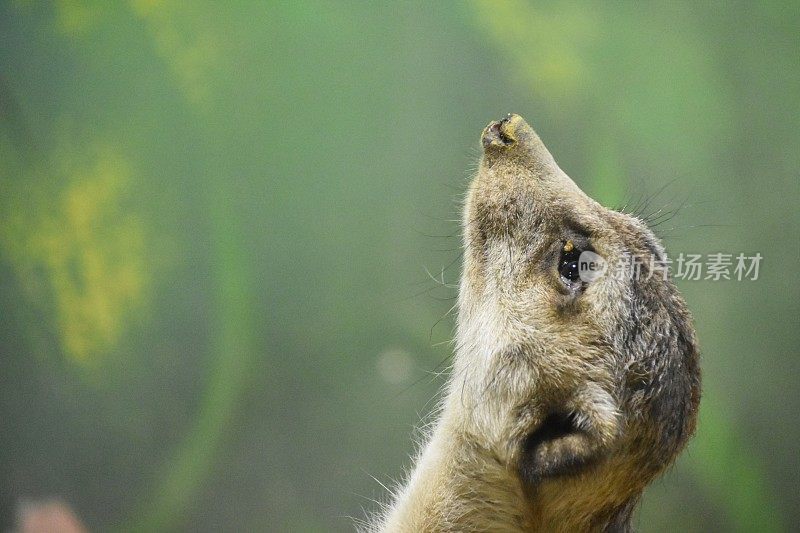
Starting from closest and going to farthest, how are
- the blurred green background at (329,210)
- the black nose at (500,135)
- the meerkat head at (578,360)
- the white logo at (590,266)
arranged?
the meerkat head at (578,360), the white logo at (590,266), the black nose at (500,135), the blurred green background at (329,210)

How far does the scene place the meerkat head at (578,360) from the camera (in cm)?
211

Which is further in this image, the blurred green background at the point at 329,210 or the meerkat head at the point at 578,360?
the blurred green background at the point at 329,210

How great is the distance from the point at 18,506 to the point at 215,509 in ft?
3.33

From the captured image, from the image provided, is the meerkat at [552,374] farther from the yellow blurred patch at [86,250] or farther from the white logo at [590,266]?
the yellow blurred patch at [86,250]

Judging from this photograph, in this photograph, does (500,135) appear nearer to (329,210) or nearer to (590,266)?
(590,266)

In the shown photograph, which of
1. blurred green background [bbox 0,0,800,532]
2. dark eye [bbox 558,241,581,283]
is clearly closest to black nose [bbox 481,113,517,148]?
dark eye [bbox 558,241,581,283]

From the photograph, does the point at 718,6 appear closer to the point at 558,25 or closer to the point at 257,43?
the point at 558,25

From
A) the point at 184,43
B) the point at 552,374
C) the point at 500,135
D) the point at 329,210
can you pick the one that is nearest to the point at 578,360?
the point at 552,374

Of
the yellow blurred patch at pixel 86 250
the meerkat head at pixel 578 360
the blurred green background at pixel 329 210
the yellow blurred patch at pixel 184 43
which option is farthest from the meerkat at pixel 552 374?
the yellow blurred patch at pixel 86 250

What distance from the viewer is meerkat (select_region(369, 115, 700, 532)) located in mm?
2111

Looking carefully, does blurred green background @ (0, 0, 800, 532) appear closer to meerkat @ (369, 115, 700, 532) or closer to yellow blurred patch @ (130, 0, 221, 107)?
yellow blurred patch @ (130, 0, 221, 107)

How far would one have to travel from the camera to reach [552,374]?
7.09 ft

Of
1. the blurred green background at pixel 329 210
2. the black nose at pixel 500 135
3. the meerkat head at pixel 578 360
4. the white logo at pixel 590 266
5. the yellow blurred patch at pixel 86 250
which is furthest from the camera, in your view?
the yellow blurred patch at pixel 86 250

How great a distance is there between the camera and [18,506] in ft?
12.5
